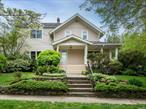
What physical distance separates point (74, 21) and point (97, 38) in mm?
3552

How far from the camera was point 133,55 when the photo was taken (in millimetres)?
27719

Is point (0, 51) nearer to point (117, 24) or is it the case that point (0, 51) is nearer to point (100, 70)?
point (100, 70)

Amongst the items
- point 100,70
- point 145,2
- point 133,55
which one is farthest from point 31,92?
point 133,55

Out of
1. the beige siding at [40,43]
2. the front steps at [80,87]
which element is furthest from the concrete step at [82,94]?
the beige siding at [40,43]

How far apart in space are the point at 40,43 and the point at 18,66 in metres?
7.54

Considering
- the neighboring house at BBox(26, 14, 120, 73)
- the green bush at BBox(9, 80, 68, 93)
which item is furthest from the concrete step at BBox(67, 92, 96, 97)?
the neighboring house at BBox(26, 14, 120, 73)

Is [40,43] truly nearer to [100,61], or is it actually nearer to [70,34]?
[70,34]

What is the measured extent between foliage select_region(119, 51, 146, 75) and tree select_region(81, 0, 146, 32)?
1277 cm

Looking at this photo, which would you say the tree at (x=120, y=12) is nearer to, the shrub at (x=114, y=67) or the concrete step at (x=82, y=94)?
the concrete step at (x=82, y=94)

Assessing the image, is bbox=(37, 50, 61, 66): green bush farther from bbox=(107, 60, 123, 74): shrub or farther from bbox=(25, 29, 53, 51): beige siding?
bbox=(25, 29, 53, 51): beige siding

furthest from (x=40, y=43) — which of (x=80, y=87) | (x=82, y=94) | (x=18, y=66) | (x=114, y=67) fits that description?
(x=82, y=94)

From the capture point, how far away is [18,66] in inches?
1053

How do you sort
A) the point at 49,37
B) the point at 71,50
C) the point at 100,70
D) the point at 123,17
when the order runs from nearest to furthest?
the point at 123,17 < the point at 100,70 < the point at 71,50 < the point at 49,37

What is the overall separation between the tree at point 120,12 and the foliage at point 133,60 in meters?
12.8
